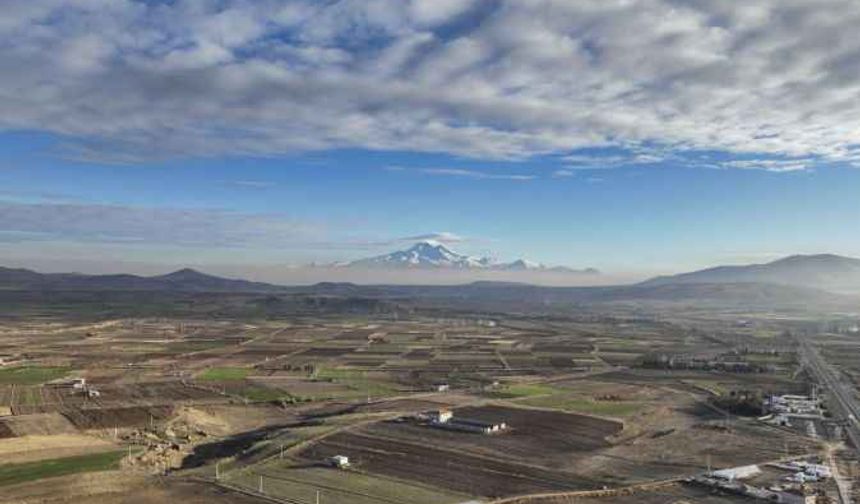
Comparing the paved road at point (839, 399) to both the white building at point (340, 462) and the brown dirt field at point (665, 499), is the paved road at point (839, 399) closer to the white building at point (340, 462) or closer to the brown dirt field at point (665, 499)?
the brown dirt field at point (665, 499)

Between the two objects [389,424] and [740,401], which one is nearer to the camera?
[389,424]

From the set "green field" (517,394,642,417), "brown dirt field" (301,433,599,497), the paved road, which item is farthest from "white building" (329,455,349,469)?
the paved road

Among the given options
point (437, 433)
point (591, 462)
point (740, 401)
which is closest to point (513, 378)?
point (740, 401)

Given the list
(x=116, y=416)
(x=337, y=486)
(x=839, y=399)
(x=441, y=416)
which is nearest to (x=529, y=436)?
(x=441, y=416)

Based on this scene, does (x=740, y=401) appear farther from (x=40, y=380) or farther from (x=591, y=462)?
(x=40, y=380)

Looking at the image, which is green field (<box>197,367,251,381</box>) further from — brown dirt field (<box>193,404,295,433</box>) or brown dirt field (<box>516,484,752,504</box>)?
brown dirt field (<box>516,484,752,504</box>)

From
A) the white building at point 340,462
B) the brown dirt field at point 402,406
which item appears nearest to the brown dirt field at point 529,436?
the brown dirt field at point 402,406

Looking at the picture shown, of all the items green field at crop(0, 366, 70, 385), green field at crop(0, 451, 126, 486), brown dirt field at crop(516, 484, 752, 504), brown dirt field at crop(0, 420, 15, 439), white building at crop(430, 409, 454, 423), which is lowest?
brown dirt field at crop(516, 484, 752, 504)
